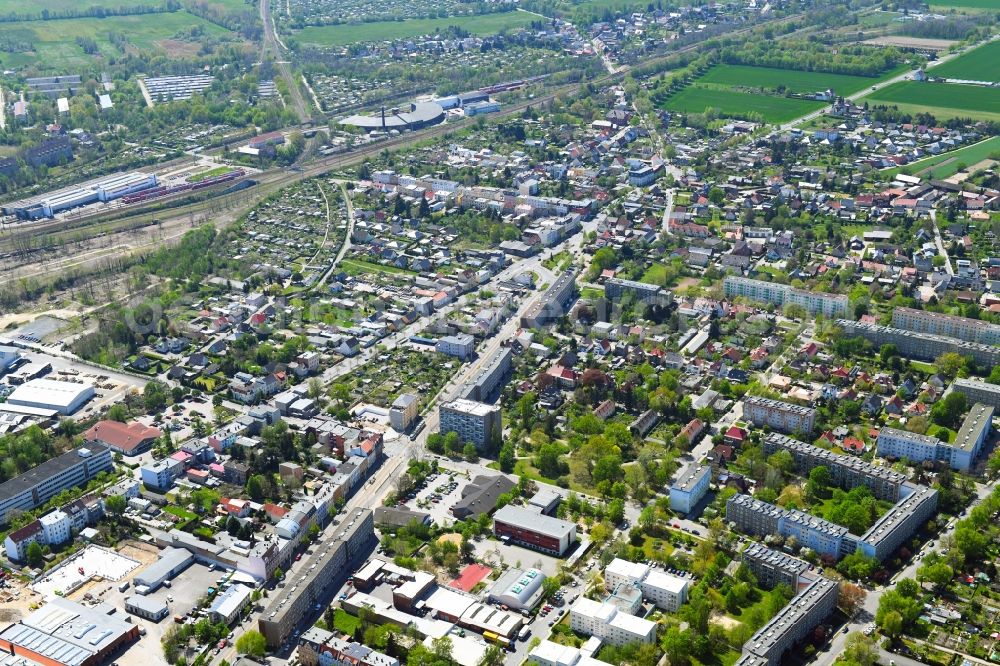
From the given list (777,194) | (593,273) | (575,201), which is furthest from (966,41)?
(593,273)

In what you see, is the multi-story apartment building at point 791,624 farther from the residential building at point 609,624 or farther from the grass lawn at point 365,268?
the grass lawn at point 365,268

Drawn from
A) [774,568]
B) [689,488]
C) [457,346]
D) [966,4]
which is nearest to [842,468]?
[689,488]

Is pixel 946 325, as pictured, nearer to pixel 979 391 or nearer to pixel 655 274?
pixel 979 391

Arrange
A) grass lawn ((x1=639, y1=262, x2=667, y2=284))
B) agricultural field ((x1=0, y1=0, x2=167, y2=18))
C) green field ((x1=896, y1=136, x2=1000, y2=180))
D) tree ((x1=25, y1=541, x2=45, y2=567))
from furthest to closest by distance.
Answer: agricultural field ((x1=0, y1=0, x2=167, y2=18))
green field ((x1=896, y1=136, x2=1000, y2=180))
grass lawn ((x1=639, y1=262, x2=667, y2=284))
tree ((x1=25, y1=541, x2=45, y2=567))

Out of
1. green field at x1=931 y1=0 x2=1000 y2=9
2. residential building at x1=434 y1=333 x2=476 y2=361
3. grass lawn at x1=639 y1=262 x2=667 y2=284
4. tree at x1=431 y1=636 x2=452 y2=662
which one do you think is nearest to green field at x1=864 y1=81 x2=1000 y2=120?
green field at x1=931 y1=0 x2=1000 y2=9

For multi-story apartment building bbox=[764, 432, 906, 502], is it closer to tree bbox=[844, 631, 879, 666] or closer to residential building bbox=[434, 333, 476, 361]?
tree bbox=[844, 631, 879, 666]

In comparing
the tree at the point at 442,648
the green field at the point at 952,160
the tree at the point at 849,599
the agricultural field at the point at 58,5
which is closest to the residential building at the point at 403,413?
the tree at the point at 442,648
